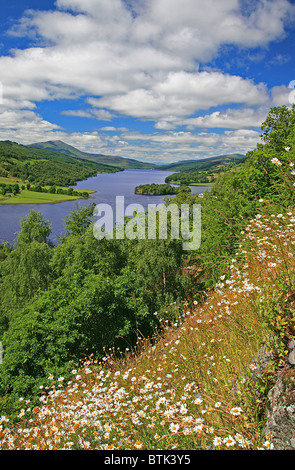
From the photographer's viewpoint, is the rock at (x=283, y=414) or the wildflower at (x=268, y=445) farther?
the rock at (x=283, y=414)

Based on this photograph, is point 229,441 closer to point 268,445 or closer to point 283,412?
point 268,445

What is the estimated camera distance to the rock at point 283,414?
2516 mm

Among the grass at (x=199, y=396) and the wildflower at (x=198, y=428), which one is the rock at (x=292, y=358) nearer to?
the grass at (x=199, y=396)

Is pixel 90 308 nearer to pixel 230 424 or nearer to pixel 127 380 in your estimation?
pixel 127 380

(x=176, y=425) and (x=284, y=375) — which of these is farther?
(x=176, y=425)

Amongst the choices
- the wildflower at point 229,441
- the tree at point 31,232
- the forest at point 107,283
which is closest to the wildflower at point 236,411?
the wildflower at point 229,441

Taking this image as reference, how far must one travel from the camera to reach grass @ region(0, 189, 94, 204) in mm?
116125

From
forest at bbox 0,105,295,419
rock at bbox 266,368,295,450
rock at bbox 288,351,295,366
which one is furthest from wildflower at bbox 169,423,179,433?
forest at bbox 0,105,295,419

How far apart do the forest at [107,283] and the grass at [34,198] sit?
8910 centimetres

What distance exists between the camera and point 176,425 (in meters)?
2.99

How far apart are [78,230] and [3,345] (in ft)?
78.0

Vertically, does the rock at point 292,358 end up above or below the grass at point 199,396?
above
